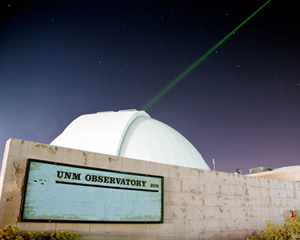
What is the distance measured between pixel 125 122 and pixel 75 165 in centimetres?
1006

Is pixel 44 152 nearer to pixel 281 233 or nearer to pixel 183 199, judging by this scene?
pixel 183 199

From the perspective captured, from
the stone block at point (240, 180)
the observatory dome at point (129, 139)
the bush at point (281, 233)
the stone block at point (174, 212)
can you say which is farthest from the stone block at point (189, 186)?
the observatory dome at point (129, 139)

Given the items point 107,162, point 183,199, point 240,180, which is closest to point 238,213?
point 240,180

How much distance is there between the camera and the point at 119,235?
6.07 meters

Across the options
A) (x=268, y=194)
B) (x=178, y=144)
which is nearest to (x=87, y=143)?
(x=178, y=144)

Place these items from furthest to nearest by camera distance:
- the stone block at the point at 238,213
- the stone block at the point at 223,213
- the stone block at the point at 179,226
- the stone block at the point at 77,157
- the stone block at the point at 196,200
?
the stone block at the point at 238,213 → the stone block at the point at 223,213 → the stone block at the point at 196,200 → the stone block at the point at 179,226 → the stone block at the point at 77,157

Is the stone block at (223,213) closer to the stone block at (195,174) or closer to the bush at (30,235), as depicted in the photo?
the stone block at (195,174)

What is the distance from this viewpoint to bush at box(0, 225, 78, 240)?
4488 mm

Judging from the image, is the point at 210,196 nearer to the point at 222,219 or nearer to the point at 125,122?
the point at 222,219

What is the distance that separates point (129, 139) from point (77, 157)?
892cm

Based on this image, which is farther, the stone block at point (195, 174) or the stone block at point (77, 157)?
the stone block at point (195, 174)

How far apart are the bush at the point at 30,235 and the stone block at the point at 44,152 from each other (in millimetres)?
1330

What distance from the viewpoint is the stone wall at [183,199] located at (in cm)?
498

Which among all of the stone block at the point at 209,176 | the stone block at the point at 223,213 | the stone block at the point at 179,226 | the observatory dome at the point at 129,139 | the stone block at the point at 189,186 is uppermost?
the observatory dome at the point at 129,139
